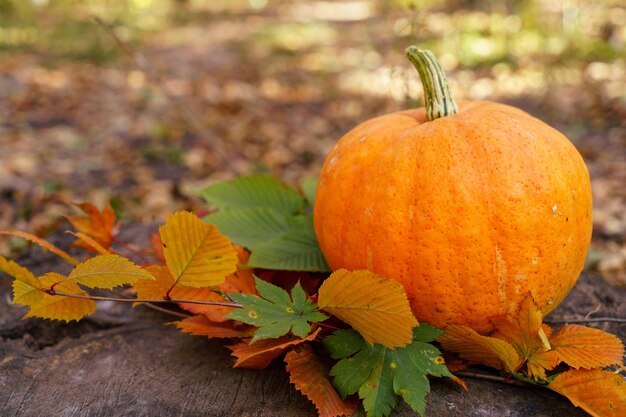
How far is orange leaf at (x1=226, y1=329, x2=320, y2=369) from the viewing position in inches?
47.5

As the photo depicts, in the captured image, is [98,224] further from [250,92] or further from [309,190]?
[250,92]

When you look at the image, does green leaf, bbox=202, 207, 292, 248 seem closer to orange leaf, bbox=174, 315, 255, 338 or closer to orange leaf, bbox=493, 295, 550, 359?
orange leaf, bbox=174, 315, 255, 338

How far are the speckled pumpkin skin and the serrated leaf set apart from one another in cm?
19

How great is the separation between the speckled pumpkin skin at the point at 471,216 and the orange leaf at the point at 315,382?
26 cm

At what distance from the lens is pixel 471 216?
129cm

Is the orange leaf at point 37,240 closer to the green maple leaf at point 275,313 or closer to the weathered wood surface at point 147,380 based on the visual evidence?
the weathered wood surface at point 147,380

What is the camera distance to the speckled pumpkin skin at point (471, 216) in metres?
1.29

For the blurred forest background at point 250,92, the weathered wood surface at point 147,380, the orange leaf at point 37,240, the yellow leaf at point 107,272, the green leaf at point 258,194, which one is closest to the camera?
the yellow leaf at point 107,272

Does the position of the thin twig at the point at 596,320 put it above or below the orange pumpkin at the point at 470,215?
below

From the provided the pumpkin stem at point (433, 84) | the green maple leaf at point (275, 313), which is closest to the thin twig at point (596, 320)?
the pumpkin stem at point (433, 84)

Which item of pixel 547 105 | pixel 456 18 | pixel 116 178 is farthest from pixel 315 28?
pixel 116 178

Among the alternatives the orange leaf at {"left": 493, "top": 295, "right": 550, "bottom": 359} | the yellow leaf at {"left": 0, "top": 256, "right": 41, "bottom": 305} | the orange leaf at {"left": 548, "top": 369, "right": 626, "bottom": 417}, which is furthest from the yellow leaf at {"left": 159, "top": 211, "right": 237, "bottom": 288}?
the orange leaf at {"left": 548, "top": 369, "right": 626, "bottom": 417}

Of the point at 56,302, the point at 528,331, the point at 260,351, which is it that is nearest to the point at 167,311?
the point at 56,302

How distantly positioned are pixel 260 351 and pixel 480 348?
50cm
